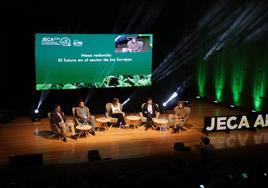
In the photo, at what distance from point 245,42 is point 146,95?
3853mm

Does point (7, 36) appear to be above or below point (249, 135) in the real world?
above


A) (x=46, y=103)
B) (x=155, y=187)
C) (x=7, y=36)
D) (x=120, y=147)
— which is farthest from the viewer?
(x=46, y=103)

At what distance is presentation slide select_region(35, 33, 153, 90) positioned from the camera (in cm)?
1317

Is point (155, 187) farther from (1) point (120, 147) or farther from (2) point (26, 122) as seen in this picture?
(2) point (26, 122)

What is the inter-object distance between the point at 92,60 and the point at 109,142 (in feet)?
11.7

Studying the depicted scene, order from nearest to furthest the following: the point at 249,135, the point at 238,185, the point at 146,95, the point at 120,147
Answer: the point at 238,185 → the point at 120,147 → the point at 249,135 → the point at 146,95

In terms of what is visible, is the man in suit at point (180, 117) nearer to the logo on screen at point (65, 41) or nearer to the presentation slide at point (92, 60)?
the presentation slide at point (92, 60)

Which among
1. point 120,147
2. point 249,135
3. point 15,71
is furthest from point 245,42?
point 15,71

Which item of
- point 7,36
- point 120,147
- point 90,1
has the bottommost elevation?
point 120,147

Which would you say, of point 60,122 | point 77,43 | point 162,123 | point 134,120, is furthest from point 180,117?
point 77,43

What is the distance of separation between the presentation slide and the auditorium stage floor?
1673 millimetres

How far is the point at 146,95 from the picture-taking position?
1480cm

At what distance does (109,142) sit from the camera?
36.2 ft

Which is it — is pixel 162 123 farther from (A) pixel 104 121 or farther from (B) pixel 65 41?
(B) pixel 65 41
